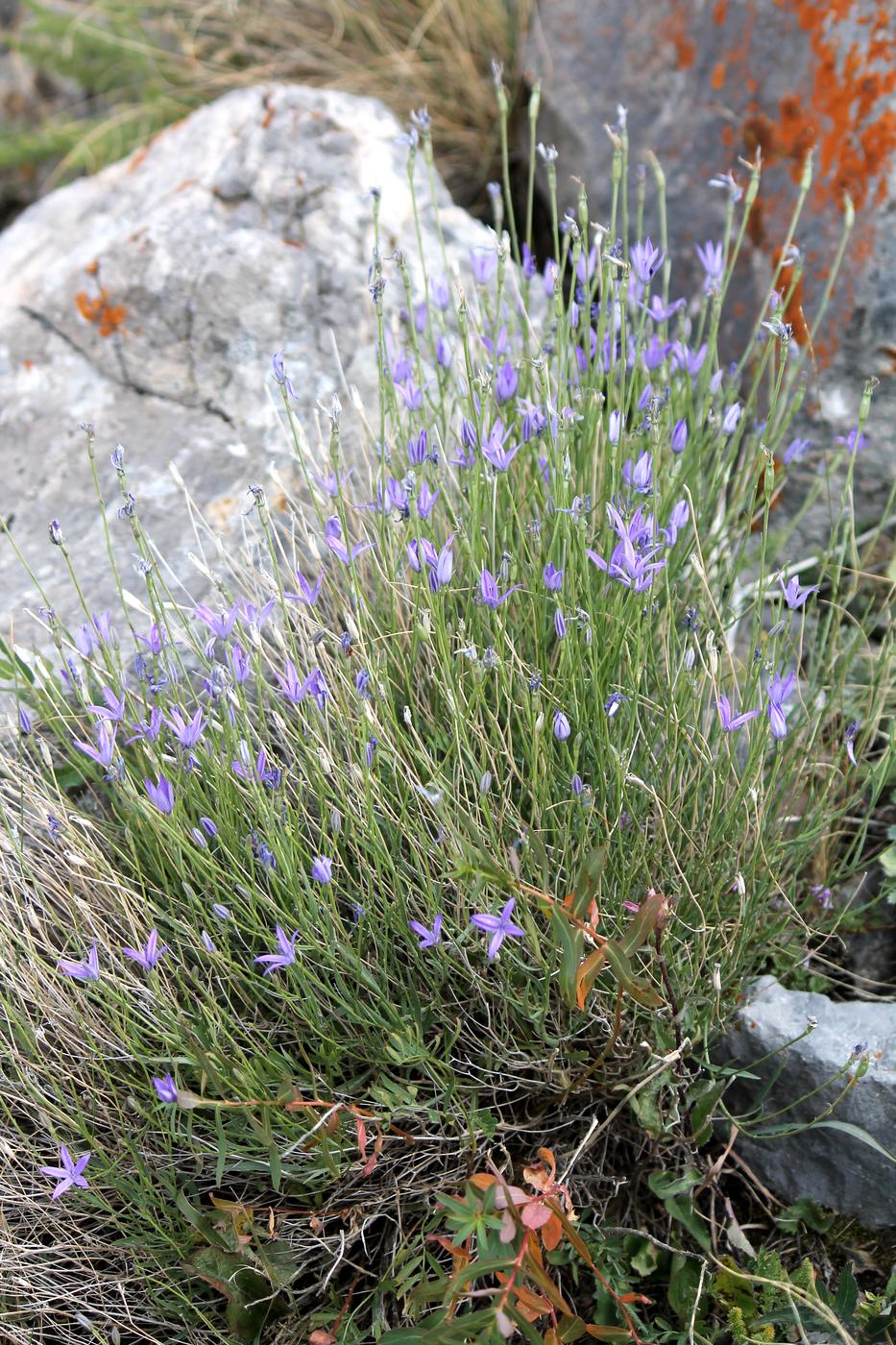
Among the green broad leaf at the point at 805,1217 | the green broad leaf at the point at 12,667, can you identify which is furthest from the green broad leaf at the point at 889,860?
the green broad leaf at the point at 12,667

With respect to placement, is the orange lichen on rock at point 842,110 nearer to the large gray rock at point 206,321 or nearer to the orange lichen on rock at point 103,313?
the large gray rock at point 206,321

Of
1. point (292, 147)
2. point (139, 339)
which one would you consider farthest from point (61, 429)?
point (292, 147)

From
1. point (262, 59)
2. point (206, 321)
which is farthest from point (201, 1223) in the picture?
point (262, 59)

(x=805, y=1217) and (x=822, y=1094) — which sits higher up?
(x=822, y=1094)

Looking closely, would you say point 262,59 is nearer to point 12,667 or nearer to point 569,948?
point 12,667

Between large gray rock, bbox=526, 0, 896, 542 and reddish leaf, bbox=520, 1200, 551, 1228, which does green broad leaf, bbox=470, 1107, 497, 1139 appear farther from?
large gray rock, bbox=526, 0, 896, 542

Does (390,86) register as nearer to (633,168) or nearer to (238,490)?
(633,168)
